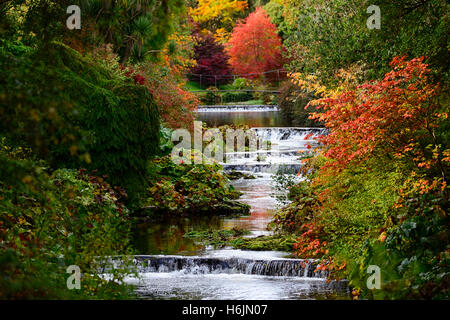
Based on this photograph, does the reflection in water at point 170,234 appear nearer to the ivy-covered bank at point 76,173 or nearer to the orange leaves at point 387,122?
the ivy-covered bank at point 76,173

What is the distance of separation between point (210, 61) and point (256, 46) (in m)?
4.75

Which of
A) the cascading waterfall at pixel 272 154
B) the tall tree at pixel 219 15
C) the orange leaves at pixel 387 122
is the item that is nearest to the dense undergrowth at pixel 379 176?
the orange leaves at pixel 387 122

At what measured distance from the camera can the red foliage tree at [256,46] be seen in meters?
55.1

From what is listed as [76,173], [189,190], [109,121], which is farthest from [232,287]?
[189,190]

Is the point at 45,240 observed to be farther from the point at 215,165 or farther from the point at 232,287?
the point at 215,165

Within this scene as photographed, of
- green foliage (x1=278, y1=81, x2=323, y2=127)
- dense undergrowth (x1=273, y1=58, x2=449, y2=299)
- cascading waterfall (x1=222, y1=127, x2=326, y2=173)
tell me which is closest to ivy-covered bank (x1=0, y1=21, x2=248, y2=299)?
dense undergrowth (x1=273, y1=58, x2=449, y2=299)

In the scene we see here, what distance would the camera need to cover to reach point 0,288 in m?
4.21

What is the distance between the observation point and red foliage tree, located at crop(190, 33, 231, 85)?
57.9 metres

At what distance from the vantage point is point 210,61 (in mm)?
57906

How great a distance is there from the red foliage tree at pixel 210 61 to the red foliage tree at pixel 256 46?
101 cm

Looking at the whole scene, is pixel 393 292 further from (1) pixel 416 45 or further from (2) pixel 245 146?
(2) pixel 245 146

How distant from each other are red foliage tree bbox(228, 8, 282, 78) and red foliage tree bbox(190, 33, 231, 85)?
101 centimetres

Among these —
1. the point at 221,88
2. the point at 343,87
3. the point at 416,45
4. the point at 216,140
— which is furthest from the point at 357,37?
the point at 221,88

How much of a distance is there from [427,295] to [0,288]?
3935 mm
